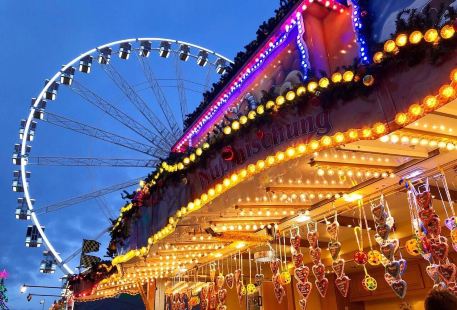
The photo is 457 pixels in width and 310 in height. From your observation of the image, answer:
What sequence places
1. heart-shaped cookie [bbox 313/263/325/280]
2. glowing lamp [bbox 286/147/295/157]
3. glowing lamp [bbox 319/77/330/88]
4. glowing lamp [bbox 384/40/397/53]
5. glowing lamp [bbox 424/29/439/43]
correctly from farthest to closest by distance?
heart-shaped cookie [bbox 313/263/325/280] → glowing lamp [bbox 286/147/295/157] → glowing lamp [bbox 319/77/330/88] → glowing lamp [bbox 384/40/397/53] → glowing lamp [bbox 424/29/439/43]

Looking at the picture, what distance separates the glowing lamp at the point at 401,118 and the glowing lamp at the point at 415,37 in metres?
0.56

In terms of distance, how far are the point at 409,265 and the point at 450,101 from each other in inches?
274

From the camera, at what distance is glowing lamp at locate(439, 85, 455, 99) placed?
2.89 metres

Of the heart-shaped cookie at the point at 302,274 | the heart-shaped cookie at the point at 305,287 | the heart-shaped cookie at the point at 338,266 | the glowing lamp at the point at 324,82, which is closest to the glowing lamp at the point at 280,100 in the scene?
the glowing lamp at the point at 324,82

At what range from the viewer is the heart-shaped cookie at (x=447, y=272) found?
3855 mm

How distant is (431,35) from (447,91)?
45cm

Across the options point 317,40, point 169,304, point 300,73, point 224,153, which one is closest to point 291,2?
point 317,40

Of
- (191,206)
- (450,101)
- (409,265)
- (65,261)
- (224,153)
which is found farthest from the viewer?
(65,261)

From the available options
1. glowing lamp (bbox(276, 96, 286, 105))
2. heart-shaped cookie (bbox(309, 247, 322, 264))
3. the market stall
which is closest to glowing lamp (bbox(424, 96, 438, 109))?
the market stall

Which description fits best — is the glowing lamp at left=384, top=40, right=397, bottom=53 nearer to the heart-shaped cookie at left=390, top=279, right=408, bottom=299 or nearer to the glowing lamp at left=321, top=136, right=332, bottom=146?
the glowing lamp at left=321, top=136, right=332, bottom=146

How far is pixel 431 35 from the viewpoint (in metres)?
3.02

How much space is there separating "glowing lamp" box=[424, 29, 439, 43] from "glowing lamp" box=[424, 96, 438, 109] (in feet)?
1.38

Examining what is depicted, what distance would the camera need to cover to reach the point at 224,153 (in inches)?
186

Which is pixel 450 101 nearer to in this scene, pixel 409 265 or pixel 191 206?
pixel 191 206
